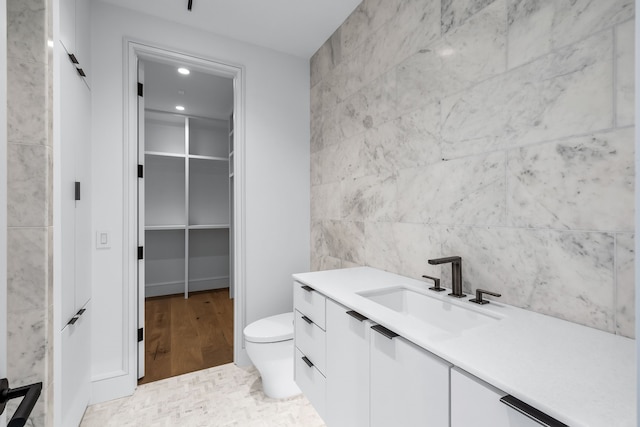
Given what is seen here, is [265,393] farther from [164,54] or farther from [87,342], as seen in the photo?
[164,54]

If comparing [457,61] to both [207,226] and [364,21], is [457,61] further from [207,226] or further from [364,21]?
[207,226]

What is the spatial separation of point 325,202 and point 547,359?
5.94 feet

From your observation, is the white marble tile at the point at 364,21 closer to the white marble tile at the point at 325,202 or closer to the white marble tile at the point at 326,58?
the white marble tile at the point at 326,58

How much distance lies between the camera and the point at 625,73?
80 cm

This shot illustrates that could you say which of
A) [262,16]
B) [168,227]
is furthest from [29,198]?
[168,227]


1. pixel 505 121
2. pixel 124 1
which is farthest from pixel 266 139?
pixel 505 121

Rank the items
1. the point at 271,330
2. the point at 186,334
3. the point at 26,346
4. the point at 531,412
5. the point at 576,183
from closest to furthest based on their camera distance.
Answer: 1. the point at 531,412
2. the point at 576,183
3. the point at 26,346
4. the point at 271,330
5. the point at 186,334

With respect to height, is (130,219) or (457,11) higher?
(457,11)

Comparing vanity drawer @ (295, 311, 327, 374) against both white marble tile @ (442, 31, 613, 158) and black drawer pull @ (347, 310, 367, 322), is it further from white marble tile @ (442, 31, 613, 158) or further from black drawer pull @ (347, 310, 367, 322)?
white marble tile @ (442, 31, 613, 158)

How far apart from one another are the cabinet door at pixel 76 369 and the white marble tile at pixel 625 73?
88.7 inches

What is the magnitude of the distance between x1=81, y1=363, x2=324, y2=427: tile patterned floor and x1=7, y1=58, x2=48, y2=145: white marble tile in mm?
1626

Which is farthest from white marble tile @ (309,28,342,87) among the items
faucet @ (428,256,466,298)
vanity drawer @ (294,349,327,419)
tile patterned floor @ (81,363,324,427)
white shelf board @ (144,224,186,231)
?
white shelf board @ (144,224,186,231)

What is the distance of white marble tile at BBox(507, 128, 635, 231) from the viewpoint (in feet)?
2.66

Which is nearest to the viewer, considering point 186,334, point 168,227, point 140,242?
point 140,242
